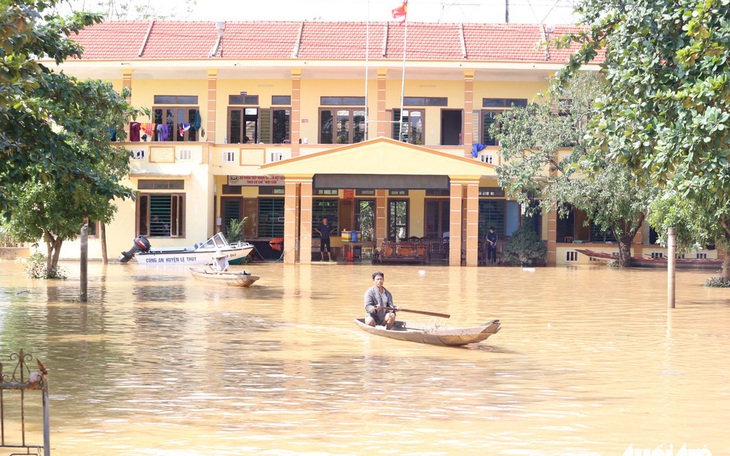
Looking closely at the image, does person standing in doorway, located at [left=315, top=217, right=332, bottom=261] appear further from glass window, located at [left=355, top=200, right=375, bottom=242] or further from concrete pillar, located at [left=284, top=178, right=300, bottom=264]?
concrete pillar, located at [left=284, top=178, right=300, bottom=264]

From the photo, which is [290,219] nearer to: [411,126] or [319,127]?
[319,127]

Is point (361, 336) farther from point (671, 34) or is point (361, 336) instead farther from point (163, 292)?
point (163, 292)

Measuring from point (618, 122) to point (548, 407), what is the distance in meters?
4.81

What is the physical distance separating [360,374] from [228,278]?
45.8ft

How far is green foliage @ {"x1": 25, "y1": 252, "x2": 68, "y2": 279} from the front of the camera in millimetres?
28891

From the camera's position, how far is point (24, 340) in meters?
16.5

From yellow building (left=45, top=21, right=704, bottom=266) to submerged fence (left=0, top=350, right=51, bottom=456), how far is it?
25.1m

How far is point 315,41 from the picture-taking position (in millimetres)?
39875

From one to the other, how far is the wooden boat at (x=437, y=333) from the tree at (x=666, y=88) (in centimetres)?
323

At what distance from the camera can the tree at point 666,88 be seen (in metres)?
12.5

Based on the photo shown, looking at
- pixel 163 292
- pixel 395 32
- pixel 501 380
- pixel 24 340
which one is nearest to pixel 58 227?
pixel 163 292

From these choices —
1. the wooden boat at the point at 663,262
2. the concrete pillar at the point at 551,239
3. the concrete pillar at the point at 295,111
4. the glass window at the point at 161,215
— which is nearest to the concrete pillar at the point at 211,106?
the glass window at the point at 161,215

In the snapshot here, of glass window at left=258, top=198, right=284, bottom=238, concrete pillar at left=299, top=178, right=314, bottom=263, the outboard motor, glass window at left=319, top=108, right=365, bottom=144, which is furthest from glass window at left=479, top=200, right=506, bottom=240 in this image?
the outboard motor

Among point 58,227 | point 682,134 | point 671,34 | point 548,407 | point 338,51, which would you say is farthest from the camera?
point 338,51
